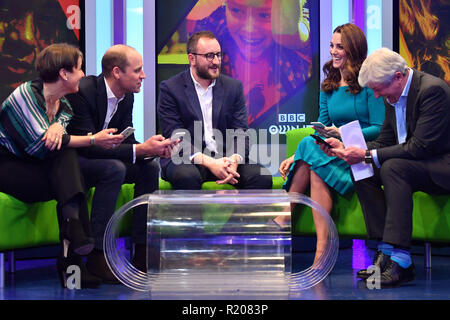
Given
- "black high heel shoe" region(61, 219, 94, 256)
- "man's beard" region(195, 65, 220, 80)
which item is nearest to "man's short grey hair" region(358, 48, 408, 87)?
"man's beard" region(195, 65, 220, 80)

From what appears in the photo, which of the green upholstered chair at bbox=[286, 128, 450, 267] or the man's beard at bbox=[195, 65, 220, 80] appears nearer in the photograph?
the green upholstered chair at bbox=[286, 128, 450, 267]

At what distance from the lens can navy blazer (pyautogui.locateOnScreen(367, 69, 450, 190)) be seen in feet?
10.8

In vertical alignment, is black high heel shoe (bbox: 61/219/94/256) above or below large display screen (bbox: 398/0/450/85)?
below

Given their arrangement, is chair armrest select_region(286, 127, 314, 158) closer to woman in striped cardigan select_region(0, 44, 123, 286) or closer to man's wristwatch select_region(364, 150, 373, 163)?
man's wristwatch select_region(364, 150, 373, 163)

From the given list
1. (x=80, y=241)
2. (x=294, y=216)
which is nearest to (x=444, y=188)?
(x=294, y=216)

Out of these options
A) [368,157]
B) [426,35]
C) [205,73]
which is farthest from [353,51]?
[426,35]

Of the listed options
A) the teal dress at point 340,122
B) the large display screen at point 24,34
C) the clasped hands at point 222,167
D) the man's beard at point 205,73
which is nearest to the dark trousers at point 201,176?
the clasped hands at point 222,167

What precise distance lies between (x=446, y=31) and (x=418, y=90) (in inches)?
76.7

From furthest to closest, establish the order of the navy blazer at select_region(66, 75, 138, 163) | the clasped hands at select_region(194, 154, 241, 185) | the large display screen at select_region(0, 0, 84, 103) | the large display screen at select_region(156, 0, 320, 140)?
the large display screen at select_region(156, 0, 320, 140) < the large display screen at select_region(0, 0, 84, 103) < the clasped hands at select_region(194, 154, 241, 185) < the navy blazer at select_region(66, 75, 138, 163)

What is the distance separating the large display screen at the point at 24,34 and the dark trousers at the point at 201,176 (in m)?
1.75

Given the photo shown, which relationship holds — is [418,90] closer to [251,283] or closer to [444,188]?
[444,188]

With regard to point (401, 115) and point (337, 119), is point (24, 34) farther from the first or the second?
point (401, 115)

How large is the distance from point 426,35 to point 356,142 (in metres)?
2.11

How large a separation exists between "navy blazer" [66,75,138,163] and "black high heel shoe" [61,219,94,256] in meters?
0.61
